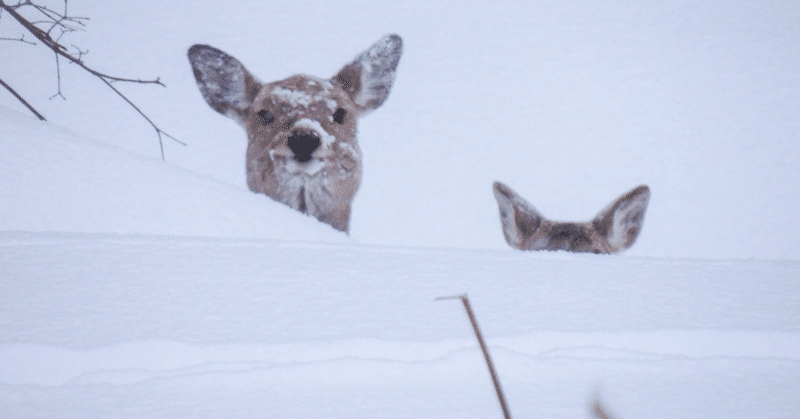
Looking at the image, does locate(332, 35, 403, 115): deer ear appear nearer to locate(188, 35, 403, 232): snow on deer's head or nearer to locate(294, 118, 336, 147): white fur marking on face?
locate(188, 35, 403, 232): snow on deer's head

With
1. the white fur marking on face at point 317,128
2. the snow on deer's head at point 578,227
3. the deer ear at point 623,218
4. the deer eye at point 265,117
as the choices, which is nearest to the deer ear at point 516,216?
the snow on deer's head at point 578,227

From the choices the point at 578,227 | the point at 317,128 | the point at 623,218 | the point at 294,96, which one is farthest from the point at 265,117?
the point at 623,218

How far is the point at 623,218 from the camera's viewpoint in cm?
230

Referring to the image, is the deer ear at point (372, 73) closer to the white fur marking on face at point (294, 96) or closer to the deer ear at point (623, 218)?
the white fur marking on face at point (294, 96)

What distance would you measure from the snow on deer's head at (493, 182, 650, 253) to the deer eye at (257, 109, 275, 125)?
0.90 metres

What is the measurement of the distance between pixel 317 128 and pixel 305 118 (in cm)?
11

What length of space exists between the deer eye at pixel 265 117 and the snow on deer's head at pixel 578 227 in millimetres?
902

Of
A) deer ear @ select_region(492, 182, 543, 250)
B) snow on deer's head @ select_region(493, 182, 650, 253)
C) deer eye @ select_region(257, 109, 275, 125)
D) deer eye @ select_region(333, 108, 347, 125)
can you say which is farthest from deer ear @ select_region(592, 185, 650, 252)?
deer eye @ select_region(257, 109, 275, 125)

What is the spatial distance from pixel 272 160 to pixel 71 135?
791 mm

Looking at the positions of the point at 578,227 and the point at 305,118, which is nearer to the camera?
the point at 578,227

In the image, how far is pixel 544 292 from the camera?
31.4 inches

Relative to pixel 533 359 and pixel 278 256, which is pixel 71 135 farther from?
pixel 533 359

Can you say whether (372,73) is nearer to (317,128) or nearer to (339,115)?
(339,115)

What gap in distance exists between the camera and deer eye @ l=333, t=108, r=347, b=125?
2398 millimetres
